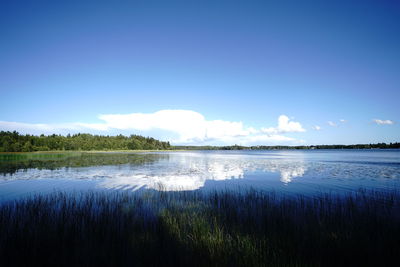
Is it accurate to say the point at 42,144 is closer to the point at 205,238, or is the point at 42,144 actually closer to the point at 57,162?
the point at 57,162

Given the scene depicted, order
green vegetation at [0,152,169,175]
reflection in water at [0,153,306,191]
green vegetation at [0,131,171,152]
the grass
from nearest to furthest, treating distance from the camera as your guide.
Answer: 1. the grass
2. reflection in water at [0,153,306,191]
3. green vegetation at [0,152,169,175]
4. green vegetation at [0,131,171,152]

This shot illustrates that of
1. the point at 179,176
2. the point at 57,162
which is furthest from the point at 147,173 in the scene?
the point at 57,162

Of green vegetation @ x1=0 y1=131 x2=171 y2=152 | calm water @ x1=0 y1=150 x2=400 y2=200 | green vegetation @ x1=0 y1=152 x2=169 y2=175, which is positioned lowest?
calm water @ x1=0 y1=150 x2=400 y2=200

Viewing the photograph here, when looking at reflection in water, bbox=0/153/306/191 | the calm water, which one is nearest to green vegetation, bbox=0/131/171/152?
reflection in water, bbox=0/153/306/191

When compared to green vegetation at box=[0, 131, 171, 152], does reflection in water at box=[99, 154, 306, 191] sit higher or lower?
lower

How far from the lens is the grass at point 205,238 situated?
20.6 feet

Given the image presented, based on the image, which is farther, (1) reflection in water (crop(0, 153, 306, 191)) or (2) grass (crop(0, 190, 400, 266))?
(1) reflection in water (crop(0, 153, 306, 191))

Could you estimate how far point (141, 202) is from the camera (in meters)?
13.6

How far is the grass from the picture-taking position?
628 centimetres

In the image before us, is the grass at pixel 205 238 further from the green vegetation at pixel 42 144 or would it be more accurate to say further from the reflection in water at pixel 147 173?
the green vegetation at pixel 42 144

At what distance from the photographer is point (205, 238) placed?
7.45 meters

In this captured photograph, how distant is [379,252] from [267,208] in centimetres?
567

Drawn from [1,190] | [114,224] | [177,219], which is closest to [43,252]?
[114,224]

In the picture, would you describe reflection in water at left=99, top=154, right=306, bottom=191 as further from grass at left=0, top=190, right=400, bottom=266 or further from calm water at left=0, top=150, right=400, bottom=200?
grass at left=0, top=190, right=400, bottom=266
